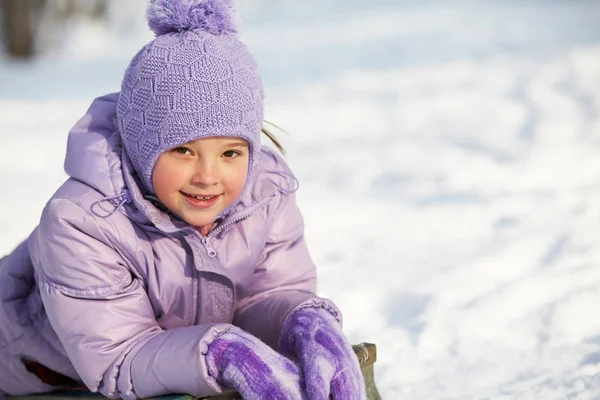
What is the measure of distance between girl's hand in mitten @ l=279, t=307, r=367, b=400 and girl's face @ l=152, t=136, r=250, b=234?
1.06 feet

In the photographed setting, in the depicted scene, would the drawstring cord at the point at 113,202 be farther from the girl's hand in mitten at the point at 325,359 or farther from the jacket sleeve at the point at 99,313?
the girl's hand in mitten at the point at 325,359

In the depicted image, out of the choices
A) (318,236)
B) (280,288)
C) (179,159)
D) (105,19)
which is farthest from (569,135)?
(105,19)

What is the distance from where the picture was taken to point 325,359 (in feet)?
5.96

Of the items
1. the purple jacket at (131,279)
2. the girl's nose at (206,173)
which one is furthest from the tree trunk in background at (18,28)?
the girl's nose at (206,173)

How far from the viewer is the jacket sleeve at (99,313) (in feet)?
6.16

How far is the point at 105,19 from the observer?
1254 centimetres

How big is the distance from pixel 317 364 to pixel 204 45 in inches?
28.9

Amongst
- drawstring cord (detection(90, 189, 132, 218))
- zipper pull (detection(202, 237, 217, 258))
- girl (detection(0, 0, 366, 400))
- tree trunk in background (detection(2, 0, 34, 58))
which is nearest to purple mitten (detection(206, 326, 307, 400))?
girl (detection(0, 0, 366, 400))

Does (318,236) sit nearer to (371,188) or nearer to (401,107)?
(371,188)

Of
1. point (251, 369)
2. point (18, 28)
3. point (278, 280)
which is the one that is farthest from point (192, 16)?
point (18, 28)

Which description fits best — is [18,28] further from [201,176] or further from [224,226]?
[201,176]

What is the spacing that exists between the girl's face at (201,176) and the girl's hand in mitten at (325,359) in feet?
1.06

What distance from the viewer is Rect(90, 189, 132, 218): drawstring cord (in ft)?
6.44

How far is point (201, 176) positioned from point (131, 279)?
298mm
